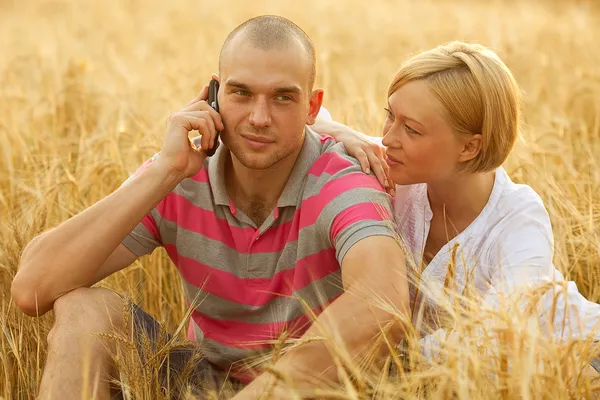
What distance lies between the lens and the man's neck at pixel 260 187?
2.68 meters

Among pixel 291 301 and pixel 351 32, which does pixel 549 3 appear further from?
pixel 291 301

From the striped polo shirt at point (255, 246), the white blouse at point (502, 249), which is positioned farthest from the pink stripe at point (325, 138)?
the white blouse at point (502, 249)

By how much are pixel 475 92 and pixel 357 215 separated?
1.94 ft

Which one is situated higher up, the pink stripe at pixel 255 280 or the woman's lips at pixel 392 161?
the woman's lips at pixel 392 161

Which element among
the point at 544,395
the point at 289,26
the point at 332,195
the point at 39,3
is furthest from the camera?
the point at 39,3

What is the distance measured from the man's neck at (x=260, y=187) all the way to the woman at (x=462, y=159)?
24cm

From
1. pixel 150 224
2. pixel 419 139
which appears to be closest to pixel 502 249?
pixel 419 139

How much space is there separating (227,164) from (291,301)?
1.76ft

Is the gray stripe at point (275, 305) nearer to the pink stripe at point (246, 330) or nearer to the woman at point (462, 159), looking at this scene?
the pink stripe at point (246, 330)

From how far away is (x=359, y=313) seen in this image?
228 centimetres

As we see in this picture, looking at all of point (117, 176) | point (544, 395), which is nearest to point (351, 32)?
point (117, 176)

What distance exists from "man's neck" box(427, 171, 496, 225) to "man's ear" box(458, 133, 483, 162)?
7 cm

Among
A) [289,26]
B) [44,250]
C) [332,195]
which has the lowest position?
[44,250]

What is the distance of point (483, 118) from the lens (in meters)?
2.63
